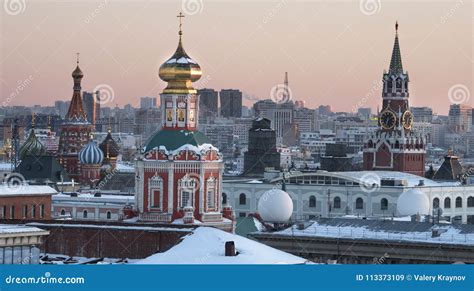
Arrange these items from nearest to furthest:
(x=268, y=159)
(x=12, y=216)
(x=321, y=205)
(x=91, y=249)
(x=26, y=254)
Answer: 1. (x=26, y=254)
2. (x=91, y=249)
3. (x=12, y=216)
4. (x=321, y=205)
5. (x=268, y=159)

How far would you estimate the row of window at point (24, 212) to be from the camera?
5378cm

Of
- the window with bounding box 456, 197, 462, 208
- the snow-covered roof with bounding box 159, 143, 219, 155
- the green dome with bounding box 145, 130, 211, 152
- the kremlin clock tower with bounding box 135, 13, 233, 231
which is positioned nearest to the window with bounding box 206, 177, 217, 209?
the kremlin clock tower with bounding box 135, 13, 233, 231

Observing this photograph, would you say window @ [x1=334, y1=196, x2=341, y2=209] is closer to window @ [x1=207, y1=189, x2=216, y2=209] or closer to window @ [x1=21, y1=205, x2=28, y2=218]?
window @ [x1=207, y1=189, x2=216, y2=209]

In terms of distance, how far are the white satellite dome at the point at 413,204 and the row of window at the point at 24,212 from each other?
11.4 metres

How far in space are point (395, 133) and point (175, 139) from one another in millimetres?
35736

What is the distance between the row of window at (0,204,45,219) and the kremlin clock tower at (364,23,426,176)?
117 feet

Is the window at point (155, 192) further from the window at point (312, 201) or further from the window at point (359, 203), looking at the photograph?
the window at point (312, 201)

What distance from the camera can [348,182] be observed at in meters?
77.3

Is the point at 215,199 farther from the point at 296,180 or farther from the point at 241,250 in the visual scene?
the point at 296,180

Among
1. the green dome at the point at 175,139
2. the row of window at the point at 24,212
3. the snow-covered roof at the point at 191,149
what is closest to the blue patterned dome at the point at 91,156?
the row of window at the point at 24,212

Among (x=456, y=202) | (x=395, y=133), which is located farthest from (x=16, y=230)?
(x=395, y=133)

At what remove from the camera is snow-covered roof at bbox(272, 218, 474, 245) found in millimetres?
46938
